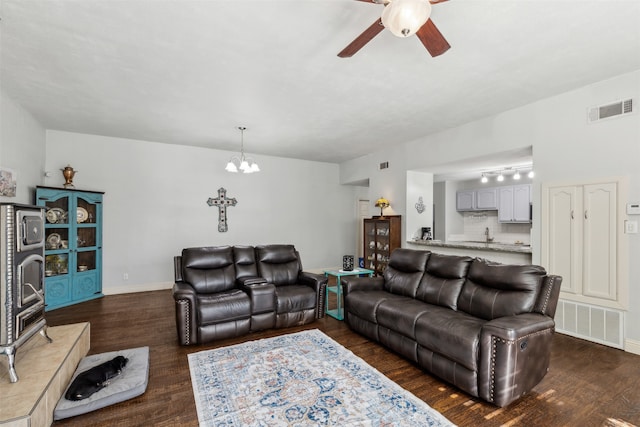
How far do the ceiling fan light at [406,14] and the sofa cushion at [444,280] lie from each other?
7.85 ft

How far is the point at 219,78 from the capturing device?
10.4 ft

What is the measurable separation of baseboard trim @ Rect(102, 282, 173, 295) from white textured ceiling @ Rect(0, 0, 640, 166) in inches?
116

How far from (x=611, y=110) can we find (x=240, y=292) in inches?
185

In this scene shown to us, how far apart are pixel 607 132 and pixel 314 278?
3.80 m

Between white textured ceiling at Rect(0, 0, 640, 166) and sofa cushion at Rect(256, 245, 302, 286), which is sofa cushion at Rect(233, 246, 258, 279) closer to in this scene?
sofa cushion at Rect(256, 245, 302, 286)

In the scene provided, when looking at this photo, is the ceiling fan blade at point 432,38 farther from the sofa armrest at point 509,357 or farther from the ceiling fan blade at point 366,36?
the sofa armrest at point 509,357

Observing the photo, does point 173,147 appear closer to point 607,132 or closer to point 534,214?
point 534,214

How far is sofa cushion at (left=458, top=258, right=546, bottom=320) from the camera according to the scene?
252 cm

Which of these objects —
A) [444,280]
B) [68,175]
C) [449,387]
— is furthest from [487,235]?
[68,175]

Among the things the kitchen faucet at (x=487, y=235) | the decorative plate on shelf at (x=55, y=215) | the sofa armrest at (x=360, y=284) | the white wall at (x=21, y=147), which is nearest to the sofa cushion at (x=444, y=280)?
the sofa armrest at (x=360, y=284)

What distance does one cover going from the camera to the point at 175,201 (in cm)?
596

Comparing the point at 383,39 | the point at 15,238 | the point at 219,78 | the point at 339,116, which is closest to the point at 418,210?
the point at 339,116

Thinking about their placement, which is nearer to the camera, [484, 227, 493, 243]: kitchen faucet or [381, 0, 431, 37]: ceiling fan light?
[381, 0, 431, 37]: ceiling fan light

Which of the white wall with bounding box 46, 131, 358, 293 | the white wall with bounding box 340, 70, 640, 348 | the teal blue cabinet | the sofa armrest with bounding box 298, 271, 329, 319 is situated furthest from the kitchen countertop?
the teal blue cabinet
